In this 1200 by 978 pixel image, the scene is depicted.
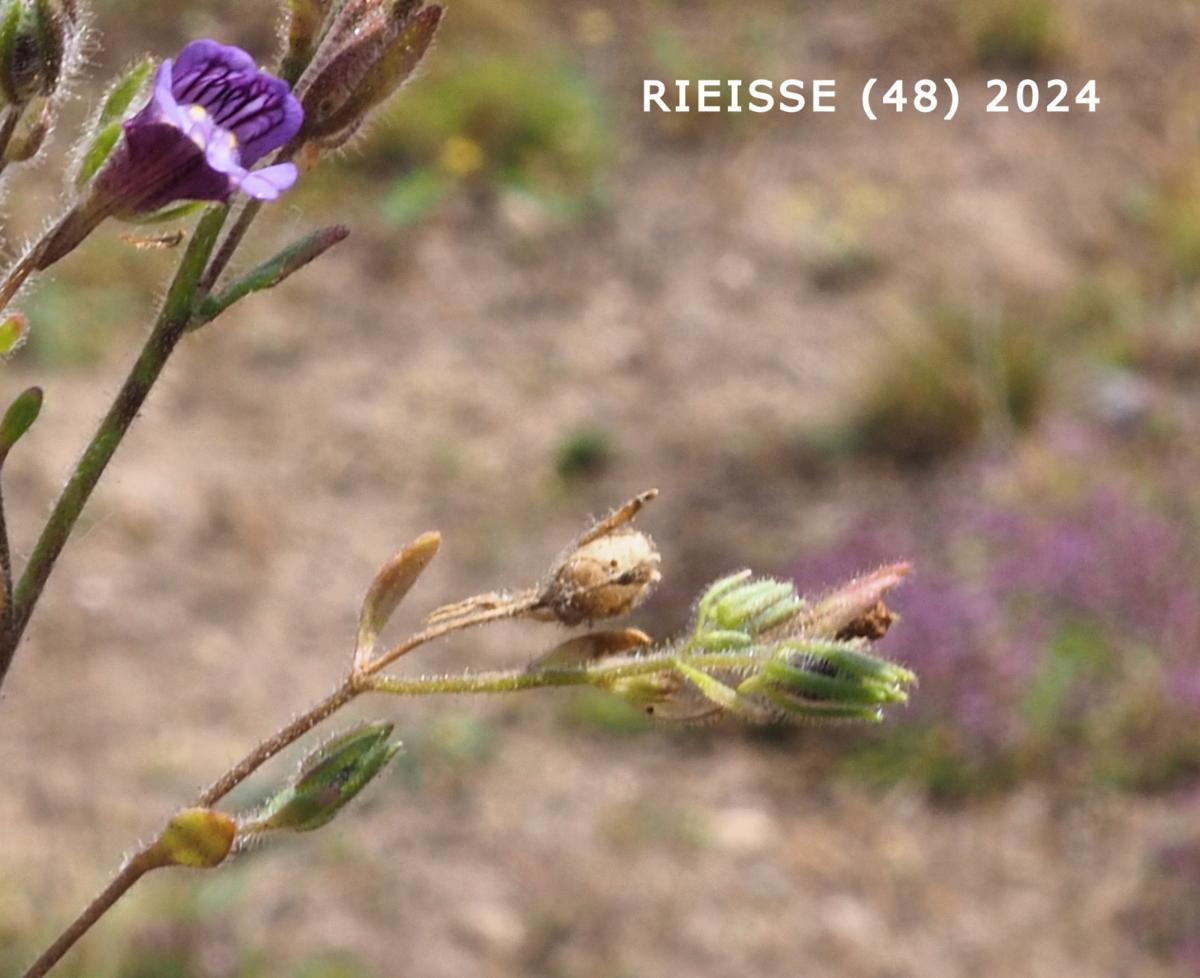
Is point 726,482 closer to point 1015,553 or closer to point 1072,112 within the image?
point 1015,553

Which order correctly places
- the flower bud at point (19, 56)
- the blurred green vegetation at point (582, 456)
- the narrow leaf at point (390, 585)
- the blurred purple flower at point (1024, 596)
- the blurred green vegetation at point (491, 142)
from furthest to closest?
the blurred green vegetation at point (491, 142)
the blurred green vegetation at point (582, 456)
the blurred purple flower at point (1024, 596)
the narrow leaf at point (390, 585)
the flower bud at point (19, 56)

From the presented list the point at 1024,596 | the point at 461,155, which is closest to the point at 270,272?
the point at 1024,596

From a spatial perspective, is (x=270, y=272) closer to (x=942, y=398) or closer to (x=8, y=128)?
(x=8, y=128)

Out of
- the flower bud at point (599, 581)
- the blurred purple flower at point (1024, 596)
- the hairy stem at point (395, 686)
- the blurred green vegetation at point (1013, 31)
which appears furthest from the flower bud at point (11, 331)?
the blurred green vegetation at point (1013, 31)

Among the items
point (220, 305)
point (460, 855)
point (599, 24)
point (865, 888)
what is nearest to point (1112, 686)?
point (865, 888)

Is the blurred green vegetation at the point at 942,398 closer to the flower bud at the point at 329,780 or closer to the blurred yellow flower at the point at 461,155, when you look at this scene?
the blurred yellow flower at the point at 461,155

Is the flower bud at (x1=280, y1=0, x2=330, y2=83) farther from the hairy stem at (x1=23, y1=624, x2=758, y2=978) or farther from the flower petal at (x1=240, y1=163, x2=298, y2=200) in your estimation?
the hairy stem at (x1=23, y1=624, x2=758, y2=978)
